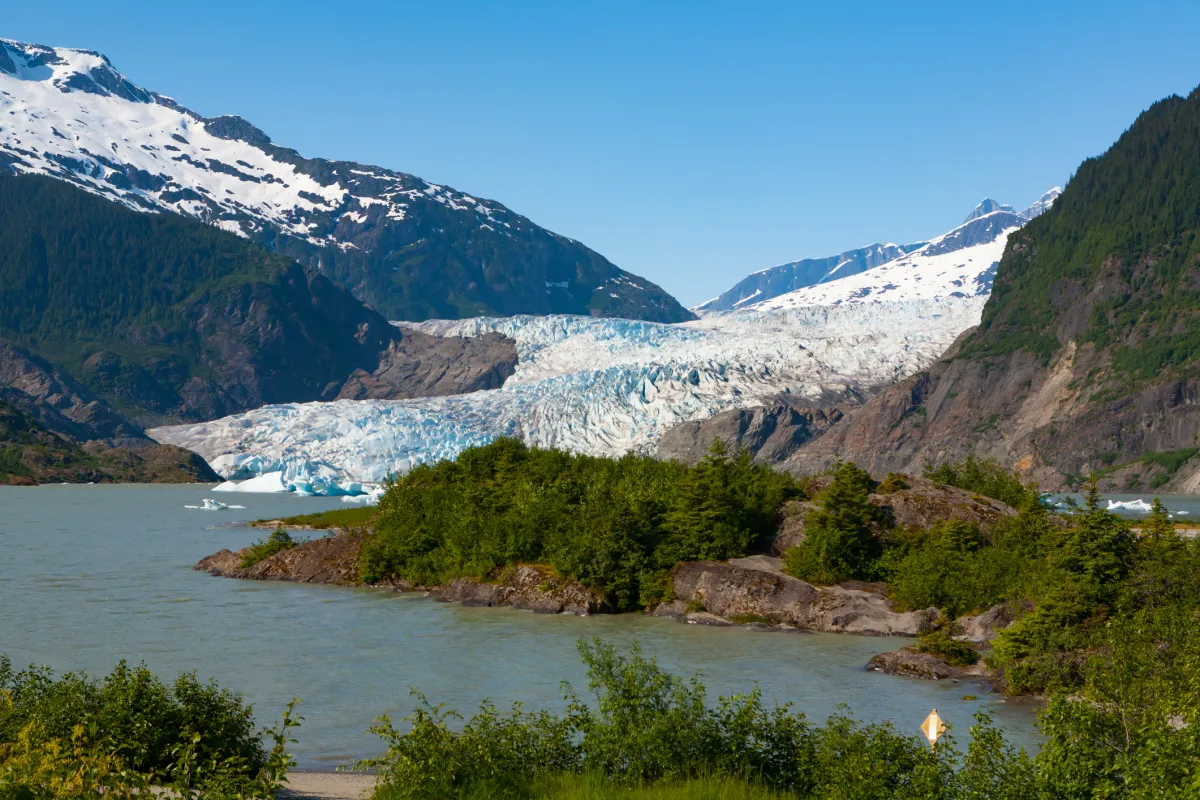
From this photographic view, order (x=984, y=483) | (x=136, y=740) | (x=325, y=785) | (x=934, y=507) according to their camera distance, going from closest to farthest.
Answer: (x=136, y=740), (x=325, y=785), (x=934, y=507), (x=984, y=483)

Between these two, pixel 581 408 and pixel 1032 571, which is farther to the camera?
pixel 581 408

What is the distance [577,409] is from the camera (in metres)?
169

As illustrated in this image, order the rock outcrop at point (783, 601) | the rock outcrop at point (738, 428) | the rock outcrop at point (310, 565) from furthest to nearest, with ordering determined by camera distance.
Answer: the rock outcrop at point (738, 428) < the rock outcrop at point (310, 565) < the rock outcrop at point (783, 601)

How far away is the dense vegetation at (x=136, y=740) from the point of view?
15914 millimetres

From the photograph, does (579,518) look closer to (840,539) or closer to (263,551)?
(840,539)

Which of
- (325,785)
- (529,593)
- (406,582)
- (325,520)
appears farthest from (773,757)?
(325,520)

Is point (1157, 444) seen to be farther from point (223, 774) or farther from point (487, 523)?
point (223, 774)

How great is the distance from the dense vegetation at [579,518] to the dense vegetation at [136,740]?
2501cm

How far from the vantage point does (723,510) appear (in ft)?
150

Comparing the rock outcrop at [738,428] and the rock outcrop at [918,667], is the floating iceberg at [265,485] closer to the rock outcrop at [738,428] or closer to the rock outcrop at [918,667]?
the rock outcrop at [738,428]

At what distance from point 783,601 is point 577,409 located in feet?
417

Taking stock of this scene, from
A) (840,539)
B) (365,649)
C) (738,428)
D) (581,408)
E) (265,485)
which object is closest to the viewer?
(365,649)

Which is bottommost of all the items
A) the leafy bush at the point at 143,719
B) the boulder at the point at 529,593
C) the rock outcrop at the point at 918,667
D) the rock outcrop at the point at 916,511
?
the rock outcrop at the point at 918,667

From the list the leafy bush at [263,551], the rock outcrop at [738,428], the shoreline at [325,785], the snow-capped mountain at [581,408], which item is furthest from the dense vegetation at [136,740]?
the rock outcrop at [738,428]
